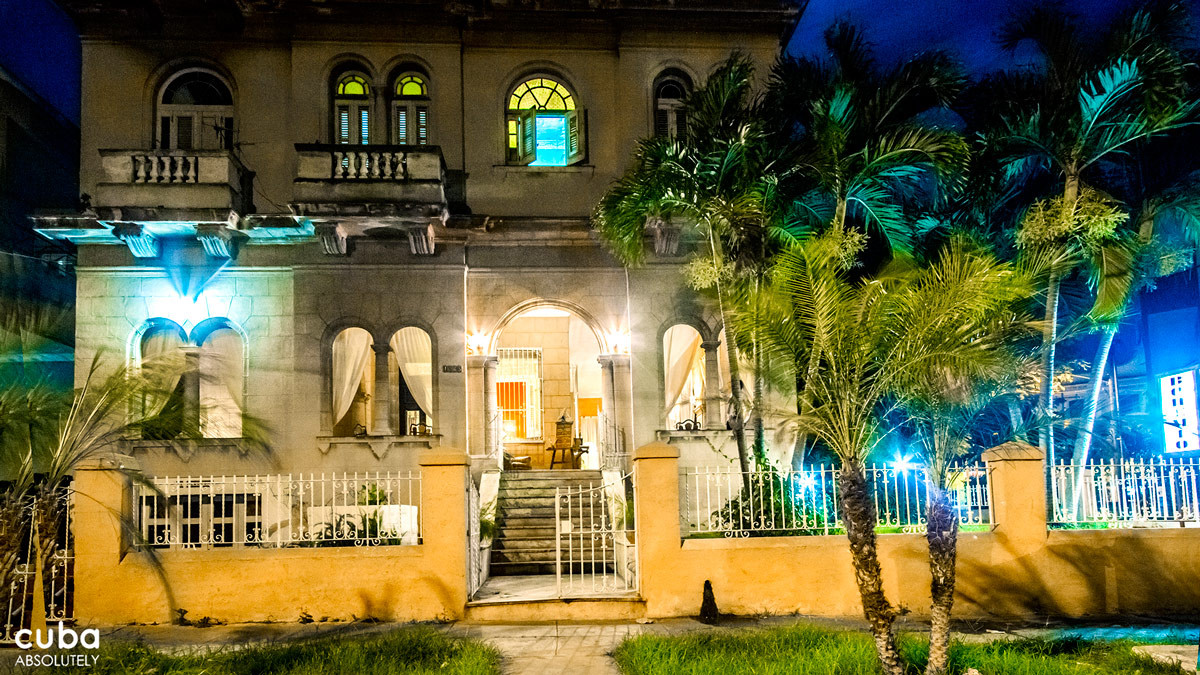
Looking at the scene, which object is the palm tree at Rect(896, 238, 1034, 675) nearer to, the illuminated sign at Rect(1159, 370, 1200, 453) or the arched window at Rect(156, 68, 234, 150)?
the illuminated sign at Rect(1159, 370, 1200, 453)

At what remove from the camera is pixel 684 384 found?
17719 millimetres

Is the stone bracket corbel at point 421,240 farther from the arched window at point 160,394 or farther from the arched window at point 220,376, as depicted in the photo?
the arched window at point 160,394

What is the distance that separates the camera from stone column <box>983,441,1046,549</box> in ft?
35.3

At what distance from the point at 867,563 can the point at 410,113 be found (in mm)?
12642

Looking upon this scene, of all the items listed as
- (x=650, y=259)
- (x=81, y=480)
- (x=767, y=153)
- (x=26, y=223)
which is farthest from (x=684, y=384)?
(x=26, y=223)

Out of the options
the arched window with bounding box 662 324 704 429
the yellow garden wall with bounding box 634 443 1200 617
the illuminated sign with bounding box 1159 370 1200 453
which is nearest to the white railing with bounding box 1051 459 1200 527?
the yellow garden wall with bounding box 634 443 1200 617

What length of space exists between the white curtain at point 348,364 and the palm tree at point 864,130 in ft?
26.6

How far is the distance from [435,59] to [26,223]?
9.00m

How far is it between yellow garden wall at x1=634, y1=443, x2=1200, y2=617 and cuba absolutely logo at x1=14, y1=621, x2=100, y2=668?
5.61 metres

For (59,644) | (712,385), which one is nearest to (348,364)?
(712,385)

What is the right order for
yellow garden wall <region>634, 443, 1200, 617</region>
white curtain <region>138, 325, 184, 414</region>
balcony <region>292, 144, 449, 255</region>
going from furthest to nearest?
balcony <region>292, 144, 449, 255</region>, yellow garden wall <region>634, 443, 1200, 617</region>, white curtain <region>138, 325, 184, 414</region>

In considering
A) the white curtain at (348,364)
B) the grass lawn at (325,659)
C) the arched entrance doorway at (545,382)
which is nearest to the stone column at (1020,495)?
the grass lawn at (325,659)

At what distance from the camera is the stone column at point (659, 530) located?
10.5 meters

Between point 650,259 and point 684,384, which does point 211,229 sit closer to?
point 650,259
